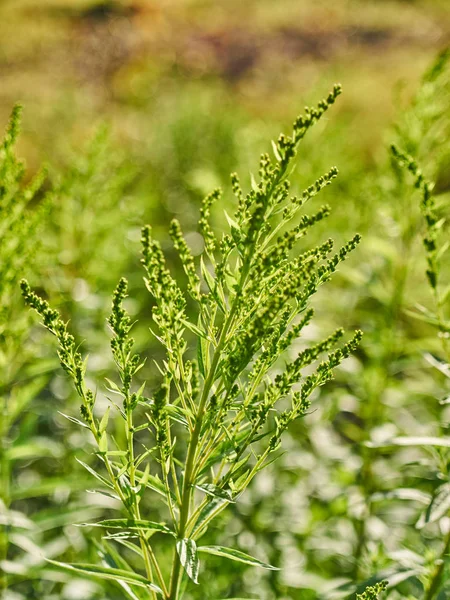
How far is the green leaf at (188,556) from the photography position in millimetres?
793

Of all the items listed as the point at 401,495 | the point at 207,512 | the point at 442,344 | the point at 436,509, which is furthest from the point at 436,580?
the point at 207,512

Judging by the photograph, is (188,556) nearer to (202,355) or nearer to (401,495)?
(202,355)

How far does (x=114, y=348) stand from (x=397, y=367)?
64.9 inches

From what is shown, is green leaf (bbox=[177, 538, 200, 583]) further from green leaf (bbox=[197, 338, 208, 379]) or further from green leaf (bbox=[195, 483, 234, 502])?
green leaf (bbox=[197, 338, 208, 379])

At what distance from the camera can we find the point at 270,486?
2.36 meters

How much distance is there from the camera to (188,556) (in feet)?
2.67

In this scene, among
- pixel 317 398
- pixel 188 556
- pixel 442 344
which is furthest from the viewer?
pixel 317 398

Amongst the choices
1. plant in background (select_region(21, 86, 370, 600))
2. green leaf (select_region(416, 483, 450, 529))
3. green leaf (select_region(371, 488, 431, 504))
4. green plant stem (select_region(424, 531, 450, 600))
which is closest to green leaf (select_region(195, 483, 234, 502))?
plant in background (select_region(21, 86, 370, 600))

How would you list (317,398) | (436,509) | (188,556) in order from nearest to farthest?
(188,556) < (436,509) < (317,398)

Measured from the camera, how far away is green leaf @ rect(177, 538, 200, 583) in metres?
0.79

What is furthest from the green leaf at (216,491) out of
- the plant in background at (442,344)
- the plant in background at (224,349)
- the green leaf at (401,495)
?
the green leaf at (401,495)

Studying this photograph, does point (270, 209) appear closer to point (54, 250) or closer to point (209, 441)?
point (209, 441)

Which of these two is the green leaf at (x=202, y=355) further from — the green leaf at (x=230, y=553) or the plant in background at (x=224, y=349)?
the green leaf at (x=230, y=553)

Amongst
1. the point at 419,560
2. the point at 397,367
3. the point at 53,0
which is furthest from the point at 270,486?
the point at 53,0
